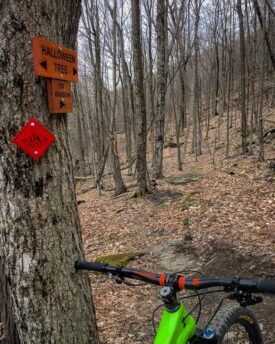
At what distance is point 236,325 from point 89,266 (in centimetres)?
128

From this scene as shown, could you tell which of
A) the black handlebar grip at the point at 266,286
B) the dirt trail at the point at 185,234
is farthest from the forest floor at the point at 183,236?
the black handlebar grip at the point at 266,286

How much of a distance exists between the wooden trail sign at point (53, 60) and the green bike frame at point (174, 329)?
1.55m

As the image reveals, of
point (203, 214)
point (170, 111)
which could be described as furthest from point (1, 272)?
point (170, 111)

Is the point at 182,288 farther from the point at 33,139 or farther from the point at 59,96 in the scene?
the point at 59,96

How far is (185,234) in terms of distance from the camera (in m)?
6.34

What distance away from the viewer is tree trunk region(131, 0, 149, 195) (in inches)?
356

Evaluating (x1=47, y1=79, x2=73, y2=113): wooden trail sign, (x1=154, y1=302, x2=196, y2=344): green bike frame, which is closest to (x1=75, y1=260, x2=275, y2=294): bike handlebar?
(x1=154, y1=302, x2=196, y2=344): green bike frame

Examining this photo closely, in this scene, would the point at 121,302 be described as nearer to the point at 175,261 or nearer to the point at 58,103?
the point at 175,261

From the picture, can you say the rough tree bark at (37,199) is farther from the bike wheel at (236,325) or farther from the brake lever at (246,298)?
the brake lever at (246,298)

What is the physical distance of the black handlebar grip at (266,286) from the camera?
1.57m

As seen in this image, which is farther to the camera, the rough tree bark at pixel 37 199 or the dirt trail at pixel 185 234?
the dirt trail at pixel 185 234

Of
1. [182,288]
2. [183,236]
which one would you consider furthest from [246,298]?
[183,236]

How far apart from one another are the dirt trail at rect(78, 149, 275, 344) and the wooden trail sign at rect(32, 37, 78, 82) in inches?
111

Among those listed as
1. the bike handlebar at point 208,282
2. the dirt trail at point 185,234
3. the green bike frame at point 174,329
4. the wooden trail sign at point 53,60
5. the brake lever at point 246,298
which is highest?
the wooden trail sign at point 53,60
